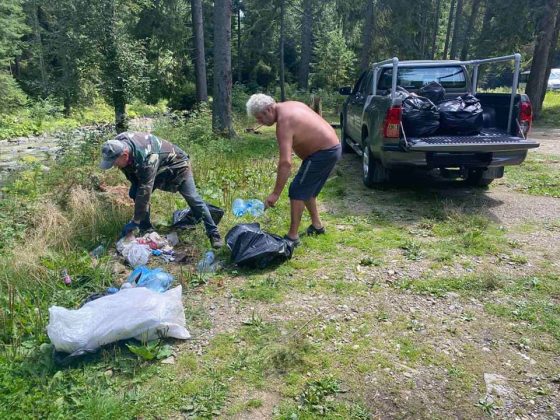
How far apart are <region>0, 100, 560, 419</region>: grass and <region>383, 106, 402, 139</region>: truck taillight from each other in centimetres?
104

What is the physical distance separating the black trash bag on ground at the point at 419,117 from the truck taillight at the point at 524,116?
124 centimetres

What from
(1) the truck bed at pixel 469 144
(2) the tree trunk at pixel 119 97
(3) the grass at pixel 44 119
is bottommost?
(3) the grass at pixel 44 119

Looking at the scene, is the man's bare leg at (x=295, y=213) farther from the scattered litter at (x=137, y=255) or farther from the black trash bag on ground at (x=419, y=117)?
the black trash bag on ground at (x=419, y=117)

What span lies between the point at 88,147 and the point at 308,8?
72.9ft

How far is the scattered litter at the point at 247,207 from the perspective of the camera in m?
5.93

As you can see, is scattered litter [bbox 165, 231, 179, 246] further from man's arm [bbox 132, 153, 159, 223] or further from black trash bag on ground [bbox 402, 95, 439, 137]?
black trash bag on ground [bbox 402, 95, 439, 137]

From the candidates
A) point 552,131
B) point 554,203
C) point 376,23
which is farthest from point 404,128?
point 376,23

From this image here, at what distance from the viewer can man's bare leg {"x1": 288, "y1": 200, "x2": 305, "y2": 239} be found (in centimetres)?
494

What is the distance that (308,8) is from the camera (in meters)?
27.2

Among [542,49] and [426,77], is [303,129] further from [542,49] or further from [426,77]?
[542,49]

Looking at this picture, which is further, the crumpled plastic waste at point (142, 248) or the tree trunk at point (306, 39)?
the tree trunk at point (306, 39)

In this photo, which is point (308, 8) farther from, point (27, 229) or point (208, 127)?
point (27, 229)

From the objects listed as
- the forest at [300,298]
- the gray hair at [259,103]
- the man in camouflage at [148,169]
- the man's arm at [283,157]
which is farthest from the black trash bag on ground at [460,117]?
the man in camouflage at [148,169]

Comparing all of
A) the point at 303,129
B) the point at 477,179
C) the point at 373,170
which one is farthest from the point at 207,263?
the point at 477,179
